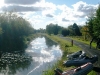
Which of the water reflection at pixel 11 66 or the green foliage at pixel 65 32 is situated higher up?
the green foliage at pixel 65 32

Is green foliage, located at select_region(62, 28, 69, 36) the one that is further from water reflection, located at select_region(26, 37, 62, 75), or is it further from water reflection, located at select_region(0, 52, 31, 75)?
water reflection, located at select_region(0, 52, 31, 75)

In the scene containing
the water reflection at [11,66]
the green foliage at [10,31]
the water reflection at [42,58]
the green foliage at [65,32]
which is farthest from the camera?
the green foliage at [65,32]

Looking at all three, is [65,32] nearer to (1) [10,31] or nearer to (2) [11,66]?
(1) [10,31]

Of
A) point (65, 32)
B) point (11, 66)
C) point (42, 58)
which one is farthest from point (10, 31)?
point (65, 32)

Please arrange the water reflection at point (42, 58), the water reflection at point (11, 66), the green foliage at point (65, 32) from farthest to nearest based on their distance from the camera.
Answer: the green foliage at point (65, 32) < the water reflection at point (42, 58) < the water reflection at point (11, 66)

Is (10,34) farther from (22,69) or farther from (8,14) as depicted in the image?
(22,69)

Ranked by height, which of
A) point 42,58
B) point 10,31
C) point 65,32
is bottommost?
point 42,58

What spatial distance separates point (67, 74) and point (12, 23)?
62109 mm

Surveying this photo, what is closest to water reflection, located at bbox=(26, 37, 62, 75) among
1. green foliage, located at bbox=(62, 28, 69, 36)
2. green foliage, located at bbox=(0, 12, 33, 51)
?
green foliage, located at bbox=(0, 12, 33, 51)

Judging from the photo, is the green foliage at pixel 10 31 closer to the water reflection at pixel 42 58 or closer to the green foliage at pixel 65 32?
the water reflection at pixel 42 58

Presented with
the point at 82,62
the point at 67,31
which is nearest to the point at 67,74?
the point at 82,62

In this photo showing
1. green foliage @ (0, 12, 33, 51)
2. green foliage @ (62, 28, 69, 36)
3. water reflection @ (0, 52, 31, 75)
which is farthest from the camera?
green foliage @ (62, 28, 69, 36)

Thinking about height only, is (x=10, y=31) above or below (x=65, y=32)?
above

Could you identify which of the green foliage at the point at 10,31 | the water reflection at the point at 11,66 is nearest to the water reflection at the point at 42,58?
the water reflection at the point at 11,66
